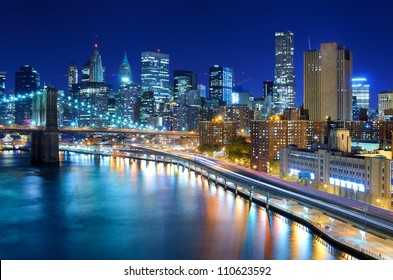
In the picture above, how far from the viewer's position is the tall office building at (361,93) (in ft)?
222

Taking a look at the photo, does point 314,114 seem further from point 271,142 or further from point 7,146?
point 7,146

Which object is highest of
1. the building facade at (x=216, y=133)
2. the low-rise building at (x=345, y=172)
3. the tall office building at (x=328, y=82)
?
the tall office building at (x=328, y=82)

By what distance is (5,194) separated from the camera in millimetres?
19125

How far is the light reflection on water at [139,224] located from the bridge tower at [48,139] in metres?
9.66

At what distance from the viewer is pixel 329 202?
13.9m

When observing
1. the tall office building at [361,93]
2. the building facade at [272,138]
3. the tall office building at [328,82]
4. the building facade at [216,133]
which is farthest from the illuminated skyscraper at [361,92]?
the building facade at [272,138]

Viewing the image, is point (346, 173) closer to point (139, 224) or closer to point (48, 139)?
point (139, 224)

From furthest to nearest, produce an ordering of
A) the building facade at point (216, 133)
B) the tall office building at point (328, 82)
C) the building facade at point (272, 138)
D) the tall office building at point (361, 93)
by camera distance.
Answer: the tall office building at point (361, 93), the tall office building at point (328, 82), the building facade at point (216, 133), the building facade at point (272, 138)

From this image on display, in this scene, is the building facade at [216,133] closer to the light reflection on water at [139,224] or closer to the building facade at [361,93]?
the light reflection on water at [139,224]

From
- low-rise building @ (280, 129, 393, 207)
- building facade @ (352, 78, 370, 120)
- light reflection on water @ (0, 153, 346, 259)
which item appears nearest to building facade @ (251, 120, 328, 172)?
low-rise building @ (280, 129, 393, 207)

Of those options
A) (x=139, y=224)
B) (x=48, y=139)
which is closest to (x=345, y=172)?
(x=139, y=224)

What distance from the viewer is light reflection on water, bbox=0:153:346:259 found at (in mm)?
11000

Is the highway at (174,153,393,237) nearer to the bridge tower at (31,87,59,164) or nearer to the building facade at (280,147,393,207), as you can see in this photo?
the building facade at (280,147,393,207)

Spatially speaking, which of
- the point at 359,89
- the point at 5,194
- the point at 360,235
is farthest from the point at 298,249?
the point at 359,89
